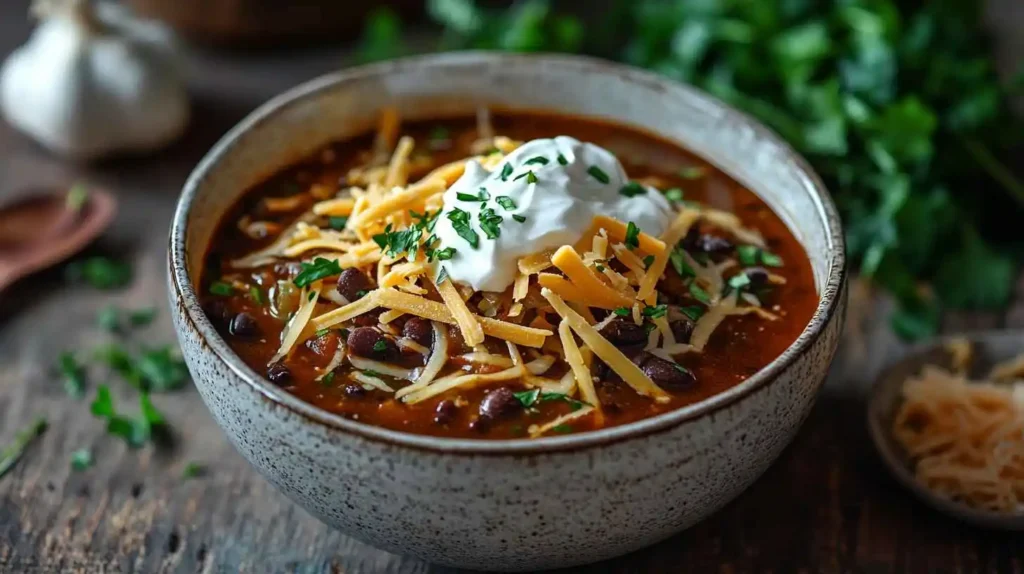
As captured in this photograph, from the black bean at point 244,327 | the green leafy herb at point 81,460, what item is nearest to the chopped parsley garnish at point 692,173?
the black bean at point 244,327

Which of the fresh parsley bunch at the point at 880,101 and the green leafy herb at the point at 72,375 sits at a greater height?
the fresh parsley bunch at the point at 880,101

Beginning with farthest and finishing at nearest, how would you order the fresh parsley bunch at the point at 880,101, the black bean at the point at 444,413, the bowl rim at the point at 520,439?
the fresh parsley bunch at the point at 880,101 → the black bean at the point at 444,413 → the bowl rim at the point at 520,439

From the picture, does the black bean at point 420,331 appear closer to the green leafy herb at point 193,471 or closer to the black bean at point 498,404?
the black bean at point 498,404

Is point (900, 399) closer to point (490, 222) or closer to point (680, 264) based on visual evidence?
point (680, 264)

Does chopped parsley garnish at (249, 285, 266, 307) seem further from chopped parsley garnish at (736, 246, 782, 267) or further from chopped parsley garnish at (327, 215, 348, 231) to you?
chopped parsley garnish at (736, 246, 782, 267)

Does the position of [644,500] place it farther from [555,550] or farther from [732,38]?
[732,38]

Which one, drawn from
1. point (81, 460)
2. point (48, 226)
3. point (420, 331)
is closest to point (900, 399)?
point (420, 331)

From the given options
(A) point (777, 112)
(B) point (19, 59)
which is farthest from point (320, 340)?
(B) point (19, 59)
